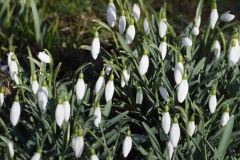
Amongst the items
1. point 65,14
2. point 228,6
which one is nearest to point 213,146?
point 65,14

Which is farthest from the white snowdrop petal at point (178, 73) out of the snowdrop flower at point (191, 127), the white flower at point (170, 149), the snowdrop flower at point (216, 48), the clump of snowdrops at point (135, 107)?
the snowdrop flower at point (216, 48)

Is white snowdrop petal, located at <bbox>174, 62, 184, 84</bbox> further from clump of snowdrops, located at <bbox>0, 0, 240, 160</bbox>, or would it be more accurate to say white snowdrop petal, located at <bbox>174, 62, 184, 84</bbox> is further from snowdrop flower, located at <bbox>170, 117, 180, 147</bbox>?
snowdrop flower, located at <bbox>170, 117, 180, 147</bbox>

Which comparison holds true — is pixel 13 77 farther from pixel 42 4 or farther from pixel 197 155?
pixel 42 4

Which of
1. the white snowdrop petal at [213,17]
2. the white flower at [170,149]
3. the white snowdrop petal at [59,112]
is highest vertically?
the white snowdrop petal at [213,17]

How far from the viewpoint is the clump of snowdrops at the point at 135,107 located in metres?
2.46

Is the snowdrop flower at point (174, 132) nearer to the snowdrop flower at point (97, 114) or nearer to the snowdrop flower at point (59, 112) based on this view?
the snowdrop flower at point (97, 114)

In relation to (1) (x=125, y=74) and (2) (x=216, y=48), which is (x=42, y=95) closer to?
(1) (x=125, y=74)

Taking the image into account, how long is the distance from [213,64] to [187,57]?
223 millimetres

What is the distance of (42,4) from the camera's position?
4.90 meters

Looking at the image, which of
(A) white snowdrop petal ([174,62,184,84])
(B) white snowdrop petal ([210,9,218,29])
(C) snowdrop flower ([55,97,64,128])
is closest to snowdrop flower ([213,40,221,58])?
(B) white snowdrop petal ([210,9,218,29])

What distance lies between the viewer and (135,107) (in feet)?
9.71

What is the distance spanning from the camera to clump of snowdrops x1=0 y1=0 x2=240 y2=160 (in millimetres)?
2457

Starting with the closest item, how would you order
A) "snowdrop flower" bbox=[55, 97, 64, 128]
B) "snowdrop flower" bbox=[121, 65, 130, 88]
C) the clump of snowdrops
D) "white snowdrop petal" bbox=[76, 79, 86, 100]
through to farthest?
"snowdrop flower" bbox=[55, 97, 64, 128], the clump of snowdrops, "white snowdrop petal" bbox=[76, 79, 86, 100], "snowdrop flower" bbox=[121, 65, 130, 88]

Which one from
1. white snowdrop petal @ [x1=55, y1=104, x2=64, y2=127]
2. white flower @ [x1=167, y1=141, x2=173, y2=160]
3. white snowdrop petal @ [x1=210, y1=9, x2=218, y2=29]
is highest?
white snowdrop petal @ [x1=210, y1=9, x2=218, y2=29]
